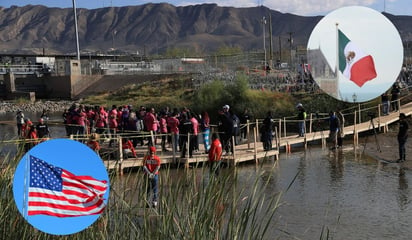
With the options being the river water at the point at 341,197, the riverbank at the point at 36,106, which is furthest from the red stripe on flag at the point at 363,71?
the riverbank at the point at 36,106

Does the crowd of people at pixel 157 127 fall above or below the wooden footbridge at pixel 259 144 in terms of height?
above

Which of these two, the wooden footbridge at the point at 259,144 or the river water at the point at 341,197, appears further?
the wooden footbridge at the point at 259,144

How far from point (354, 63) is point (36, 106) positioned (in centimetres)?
4544

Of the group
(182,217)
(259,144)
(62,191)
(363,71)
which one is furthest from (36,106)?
(62,191)

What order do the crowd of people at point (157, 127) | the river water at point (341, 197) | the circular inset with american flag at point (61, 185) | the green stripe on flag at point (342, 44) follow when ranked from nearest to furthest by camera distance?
1. the circular inset with american flag at point (61, 185)
2. the river water at point (341, 197)
3. the green stripe on flag at point (342, 44)
4. the crowd of people at point (157, 127)

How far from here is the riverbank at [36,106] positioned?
168 feet

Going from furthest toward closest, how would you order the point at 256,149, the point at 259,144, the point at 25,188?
1. the point at 259,144
2. the point at 256,149
3. the point at 25,188

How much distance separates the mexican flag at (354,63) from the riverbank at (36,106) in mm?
41763

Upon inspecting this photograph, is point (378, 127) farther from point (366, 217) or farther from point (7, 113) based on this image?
point (7, 113)

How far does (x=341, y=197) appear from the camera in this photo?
1225cm

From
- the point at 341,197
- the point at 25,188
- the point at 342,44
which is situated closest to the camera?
the point at 25,188

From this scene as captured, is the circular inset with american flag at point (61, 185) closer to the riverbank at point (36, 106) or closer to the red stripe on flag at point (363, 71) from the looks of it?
the red stripe on flag at point (363, 71)

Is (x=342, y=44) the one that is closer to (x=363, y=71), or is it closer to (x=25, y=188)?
(x=363, y=71)

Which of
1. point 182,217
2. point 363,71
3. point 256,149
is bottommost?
point 256,149
